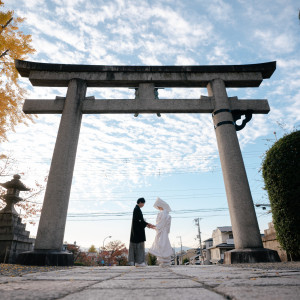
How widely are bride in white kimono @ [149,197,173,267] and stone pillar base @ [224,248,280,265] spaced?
1578 millimetres

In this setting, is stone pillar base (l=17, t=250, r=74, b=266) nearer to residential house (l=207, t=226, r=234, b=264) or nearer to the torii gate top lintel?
the torii gate top lintel

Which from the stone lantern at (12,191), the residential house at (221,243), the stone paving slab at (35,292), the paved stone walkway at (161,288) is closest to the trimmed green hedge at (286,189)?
the paved stone walkway at (161,288)

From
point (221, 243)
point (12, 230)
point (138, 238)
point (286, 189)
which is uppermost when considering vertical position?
point (286, 189)

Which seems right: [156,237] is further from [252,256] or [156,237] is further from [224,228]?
[224,228]

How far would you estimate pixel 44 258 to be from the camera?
16.1ft

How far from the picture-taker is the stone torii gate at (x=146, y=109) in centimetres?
530

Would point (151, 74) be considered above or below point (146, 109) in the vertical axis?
above

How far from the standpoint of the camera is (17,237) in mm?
6426

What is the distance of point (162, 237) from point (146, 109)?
405cm

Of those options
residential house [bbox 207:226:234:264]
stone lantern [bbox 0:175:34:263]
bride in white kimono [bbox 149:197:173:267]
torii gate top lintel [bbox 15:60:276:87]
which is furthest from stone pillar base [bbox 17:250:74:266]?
residential house [bbox 207:226:234:264]

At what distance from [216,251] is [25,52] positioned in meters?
36.7

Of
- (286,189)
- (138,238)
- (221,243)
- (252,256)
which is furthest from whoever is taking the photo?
(221,243)

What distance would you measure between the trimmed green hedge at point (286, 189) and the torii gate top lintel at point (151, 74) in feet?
10.5

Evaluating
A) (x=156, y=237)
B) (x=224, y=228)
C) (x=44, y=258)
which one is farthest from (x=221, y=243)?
(x=44, y=258)
